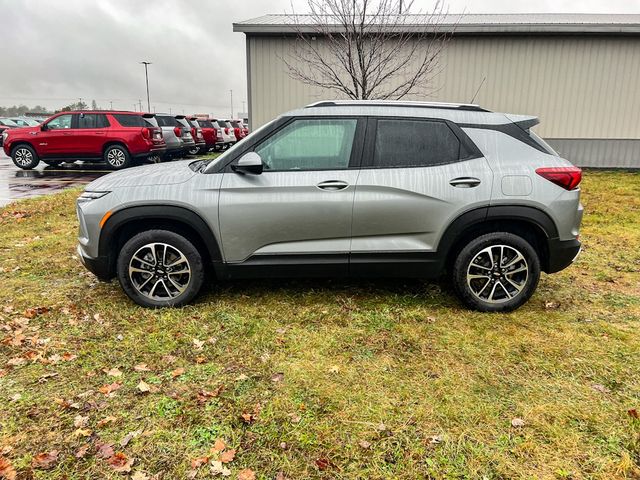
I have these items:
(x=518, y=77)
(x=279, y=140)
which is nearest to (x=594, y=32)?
(x=518, y=77)

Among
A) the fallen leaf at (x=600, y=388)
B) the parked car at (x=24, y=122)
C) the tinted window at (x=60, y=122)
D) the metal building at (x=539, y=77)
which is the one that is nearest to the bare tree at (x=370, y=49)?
the metal building at (x=539, y=77)

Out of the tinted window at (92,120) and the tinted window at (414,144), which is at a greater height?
the tinted window at (92,120)

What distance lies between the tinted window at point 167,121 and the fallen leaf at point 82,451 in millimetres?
14562

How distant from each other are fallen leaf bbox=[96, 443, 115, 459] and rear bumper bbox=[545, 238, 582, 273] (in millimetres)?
3530

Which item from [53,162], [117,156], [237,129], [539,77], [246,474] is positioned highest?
[539,77]

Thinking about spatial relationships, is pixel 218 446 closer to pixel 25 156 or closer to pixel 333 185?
pixel 333 185

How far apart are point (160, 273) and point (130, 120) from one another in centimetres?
1169

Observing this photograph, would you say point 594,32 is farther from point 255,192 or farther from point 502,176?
point 255,192

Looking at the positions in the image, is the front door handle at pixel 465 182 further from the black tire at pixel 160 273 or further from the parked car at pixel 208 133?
the parked car at pixel 208 133

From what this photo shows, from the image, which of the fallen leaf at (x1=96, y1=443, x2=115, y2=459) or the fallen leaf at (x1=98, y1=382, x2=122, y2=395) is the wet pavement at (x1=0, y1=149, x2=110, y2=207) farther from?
the fallen leaf at (x1=96, y1=443, x2=115, y2=459)

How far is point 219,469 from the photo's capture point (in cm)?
223

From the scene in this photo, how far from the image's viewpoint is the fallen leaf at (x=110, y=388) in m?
2.83

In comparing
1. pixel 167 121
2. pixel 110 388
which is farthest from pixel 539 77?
pixel 110 388

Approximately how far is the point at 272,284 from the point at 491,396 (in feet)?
8.04
